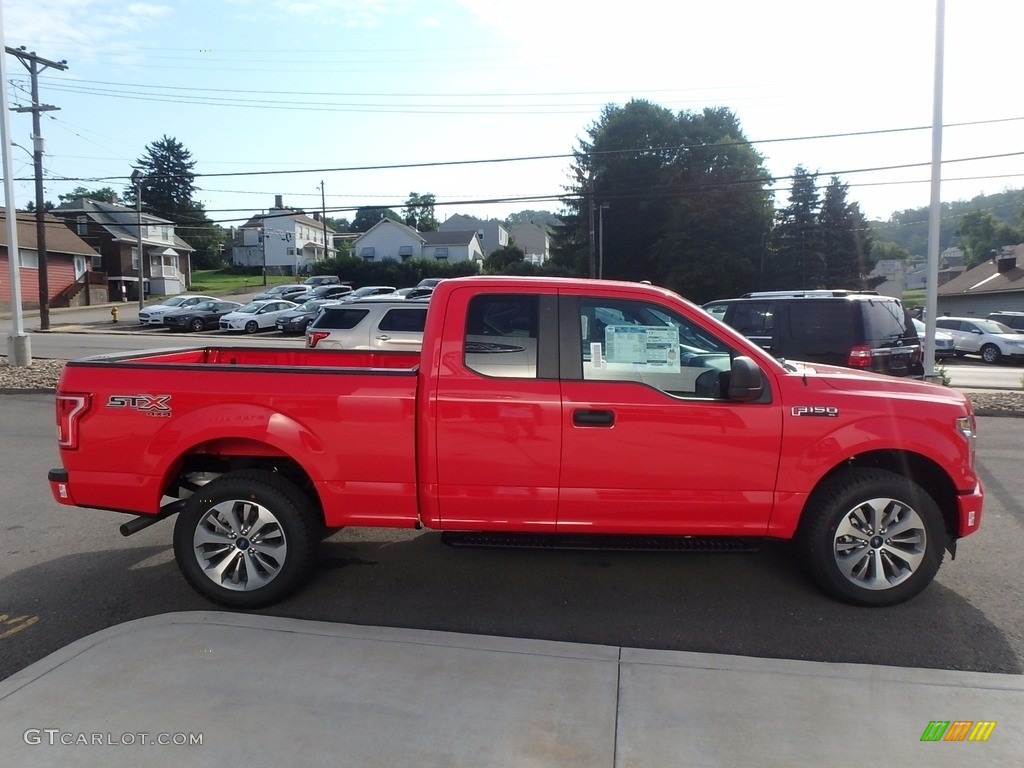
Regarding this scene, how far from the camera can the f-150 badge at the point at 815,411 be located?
4.32 metres

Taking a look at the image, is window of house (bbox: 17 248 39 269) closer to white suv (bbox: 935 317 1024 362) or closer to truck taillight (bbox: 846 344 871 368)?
white suv (bbox: 935 317 1024 362)

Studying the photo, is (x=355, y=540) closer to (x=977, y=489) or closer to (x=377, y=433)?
(x=377, y=433)

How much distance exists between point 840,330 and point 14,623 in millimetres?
8940

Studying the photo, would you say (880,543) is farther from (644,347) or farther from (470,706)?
(470,706)

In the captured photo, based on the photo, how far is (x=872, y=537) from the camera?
4.48 m

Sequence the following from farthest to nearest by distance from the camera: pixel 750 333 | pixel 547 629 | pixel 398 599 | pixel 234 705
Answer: pixel 750 333 → pixel 398 599 → pixel 547 629 → pixel 234 705

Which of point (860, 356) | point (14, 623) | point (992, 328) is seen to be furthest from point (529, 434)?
point (992, 328)

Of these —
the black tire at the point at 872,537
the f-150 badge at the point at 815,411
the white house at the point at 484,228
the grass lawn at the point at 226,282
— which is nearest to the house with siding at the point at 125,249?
the grass lawn at the point at 226,282

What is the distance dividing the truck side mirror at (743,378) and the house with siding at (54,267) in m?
48.6

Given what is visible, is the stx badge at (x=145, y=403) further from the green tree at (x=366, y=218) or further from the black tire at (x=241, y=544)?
the green tree at (x=366, y=218)

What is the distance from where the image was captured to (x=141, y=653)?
3.88m

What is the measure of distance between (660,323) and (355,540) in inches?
118

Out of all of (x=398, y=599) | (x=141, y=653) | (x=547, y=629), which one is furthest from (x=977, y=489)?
(x=141, y=653)

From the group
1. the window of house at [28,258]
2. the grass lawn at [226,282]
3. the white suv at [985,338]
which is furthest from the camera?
the grass lawn at [226,282]
